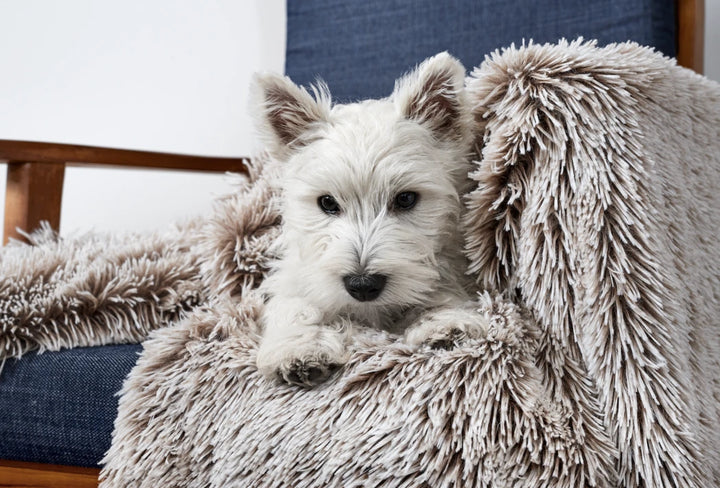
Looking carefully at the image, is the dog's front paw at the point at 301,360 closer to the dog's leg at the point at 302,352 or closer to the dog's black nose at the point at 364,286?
the dog's leg at the point at 302,352

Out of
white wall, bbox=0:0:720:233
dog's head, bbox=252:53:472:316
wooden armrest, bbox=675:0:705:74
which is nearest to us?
dog's head, bbox=252:53:472:316

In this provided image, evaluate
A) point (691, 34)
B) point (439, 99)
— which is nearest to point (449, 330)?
point (439, 99)

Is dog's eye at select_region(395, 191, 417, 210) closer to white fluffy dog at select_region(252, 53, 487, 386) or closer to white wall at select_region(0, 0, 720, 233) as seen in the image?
white fluffy dog at select_region(252, 53, 487, 386)

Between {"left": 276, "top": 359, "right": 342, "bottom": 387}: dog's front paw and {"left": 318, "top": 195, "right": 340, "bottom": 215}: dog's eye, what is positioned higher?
{"left": 318, "top": 195, "right": 340, "bottom": 215}: dog's eye

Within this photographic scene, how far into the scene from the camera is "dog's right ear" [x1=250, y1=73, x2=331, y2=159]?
1.47 m

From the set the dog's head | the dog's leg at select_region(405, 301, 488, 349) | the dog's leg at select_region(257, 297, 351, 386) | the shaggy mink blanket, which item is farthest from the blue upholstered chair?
the dog's leg at select_region(405, 301, 488, 349)

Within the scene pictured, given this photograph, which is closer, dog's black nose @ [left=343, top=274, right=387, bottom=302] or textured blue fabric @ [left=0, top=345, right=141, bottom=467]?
dog's black nose @ [left=343, top=274, right=387, bottom=302]

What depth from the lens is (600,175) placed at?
117cm

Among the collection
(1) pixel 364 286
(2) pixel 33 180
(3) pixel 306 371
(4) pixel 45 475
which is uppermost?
(2) pixel 33 180

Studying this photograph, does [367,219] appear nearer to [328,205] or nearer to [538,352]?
[328,205]

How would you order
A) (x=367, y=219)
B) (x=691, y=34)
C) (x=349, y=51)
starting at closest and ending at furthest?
(x=367, y=219), (x=691, y=34), (x=349, y=51)

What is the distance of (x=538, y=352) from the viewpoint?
1194 mm

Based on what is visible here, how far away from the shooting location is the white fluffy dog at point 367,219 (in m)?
1.25

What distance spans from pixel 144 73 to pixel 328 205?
2.13m
